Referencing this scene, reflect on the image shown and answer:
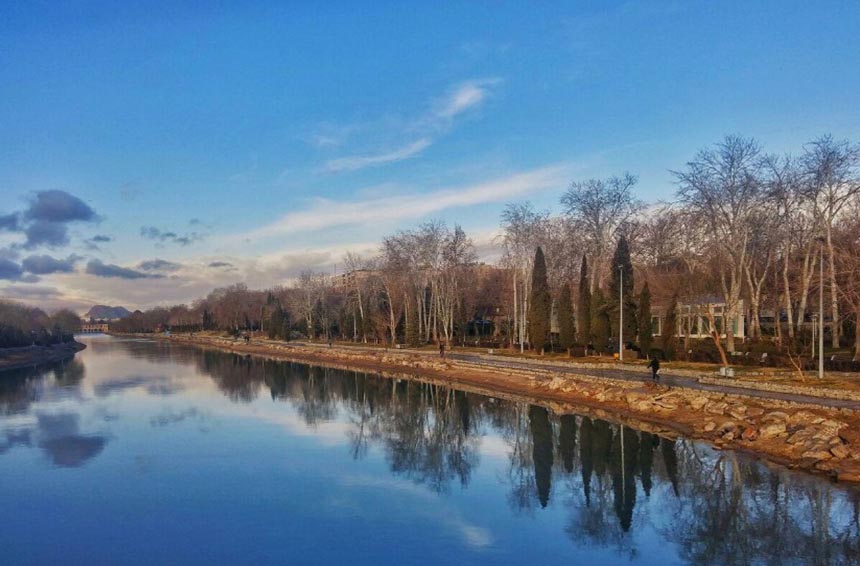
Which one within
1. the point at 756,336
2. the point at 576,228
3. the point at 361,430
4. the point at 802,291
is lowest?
the point at 361,430

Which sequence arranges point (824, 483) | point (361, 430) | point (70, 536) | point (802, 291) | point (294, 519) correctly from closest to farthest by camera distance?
1. point (70, 536)
2. point (294, 519)
3. point (824, 483)
4. point (361, 430)
5. point (802, 291)

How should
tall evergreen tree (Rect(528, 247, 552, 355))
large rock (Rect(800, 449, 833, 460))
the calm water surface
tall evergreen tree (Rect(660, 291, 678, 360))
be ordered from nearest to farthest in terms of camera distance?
the calm water surface, large rock (Rect(800, 449, 833, 460)), tall evergreen tree (Rect(660, 291, 678, 360)), tall evergreen tree (Rect(528, 247, 552, 355))

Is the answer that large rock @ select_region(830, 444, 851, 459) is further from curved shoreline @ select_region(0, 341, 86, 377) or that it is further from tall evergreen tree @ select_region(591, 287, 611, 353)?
curved shoreline @ select_region(0, 341, 86, 377)

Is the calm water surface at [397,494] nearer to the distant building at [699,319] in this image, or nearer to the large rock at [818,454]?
the large rock at [818,454]

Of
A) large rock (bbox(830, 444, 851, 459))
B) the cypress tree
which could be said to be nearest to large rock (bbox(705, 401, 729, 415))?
large rock (bbox(830, 444, 851, 459))

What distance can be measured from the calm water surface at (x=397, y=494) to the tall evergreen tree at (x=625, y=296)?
13043 mm

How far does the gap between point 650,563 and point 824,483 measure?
6.95 metres

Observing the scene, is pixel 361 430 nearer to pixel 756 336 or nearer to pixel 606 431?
pixel 606 431

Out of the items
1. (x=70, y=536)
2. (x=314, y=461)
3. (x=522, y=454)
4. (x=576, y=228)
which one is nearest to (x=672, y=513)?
(x=522, y=454)

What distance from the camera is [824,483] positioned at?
16250mm

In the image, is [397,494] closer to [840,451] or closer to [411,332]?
[840,451]

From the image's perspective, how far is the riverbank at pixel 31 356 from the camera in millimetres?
67438

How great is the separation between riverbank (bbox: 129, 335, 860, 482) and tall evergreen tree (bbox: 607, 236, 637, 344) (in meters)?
6.33

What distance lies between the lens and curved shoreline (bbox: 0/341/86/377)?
67250 millimetres
